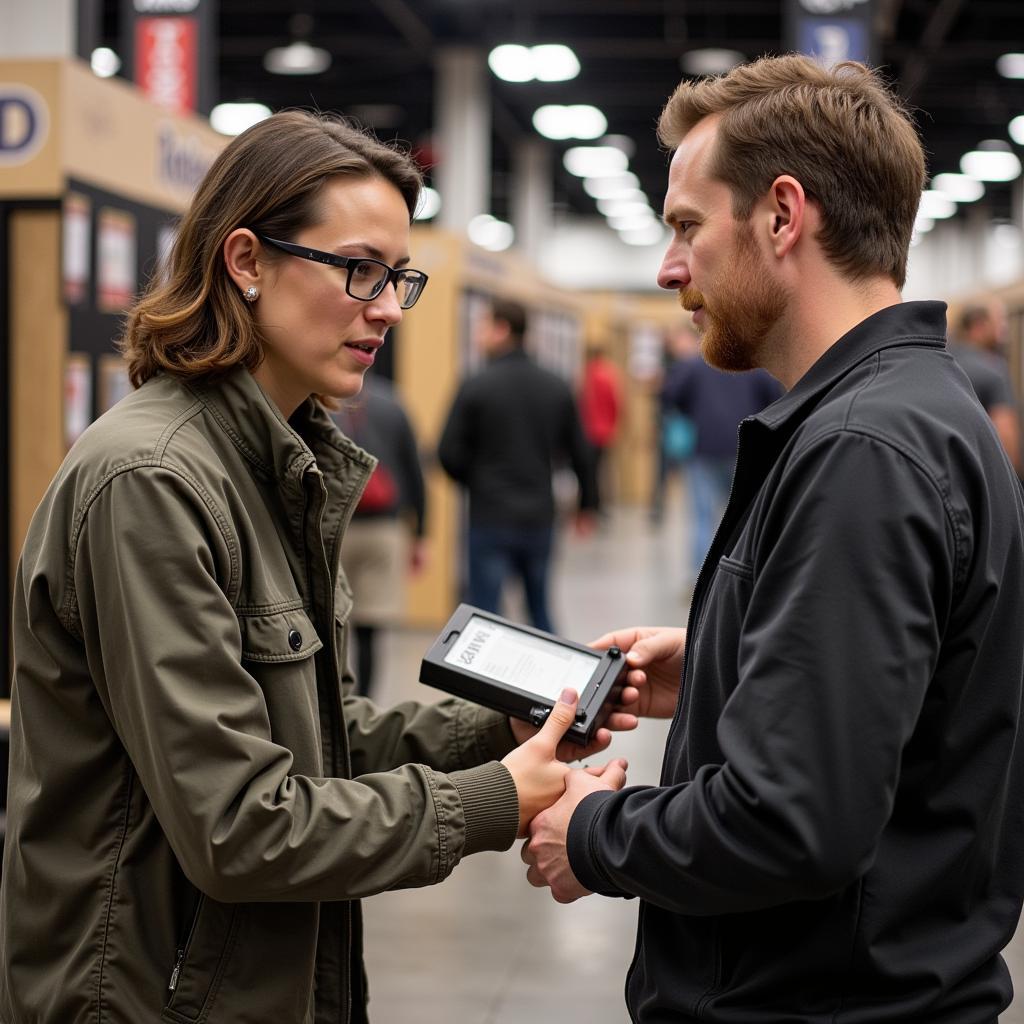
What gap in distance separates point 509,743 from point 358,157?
880 mm

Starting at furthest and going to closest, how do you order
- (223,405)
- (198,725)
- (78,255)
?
(78,255) < (223,405) < (198,725)

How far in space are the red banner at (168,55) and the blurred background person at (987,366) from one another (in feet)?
16.0

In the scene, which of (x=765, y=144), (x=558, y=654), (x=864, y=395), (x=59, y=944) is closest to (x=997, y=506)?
(x=864, y=395)

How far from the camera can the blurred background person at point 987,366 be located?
725 centimetres

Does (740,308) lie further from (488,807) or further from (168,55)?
(168,55)

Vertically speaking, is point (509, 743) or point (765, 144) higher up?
point (765, 144)

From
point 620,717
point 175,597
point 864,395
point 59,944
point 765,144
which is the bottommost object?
point 59,944

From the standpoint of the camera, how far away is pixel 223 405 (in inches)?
71.4

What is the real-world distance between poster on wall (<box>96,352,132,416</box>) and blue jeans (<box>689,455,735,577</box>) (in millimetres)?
4959

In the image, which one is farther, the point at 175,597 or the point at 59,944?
the point at 59,944

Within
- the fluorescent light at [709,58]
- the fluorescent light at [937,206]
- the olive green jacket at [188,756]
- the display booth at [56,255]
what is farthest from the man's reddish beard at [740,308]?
the fluorescent light at [937,206]

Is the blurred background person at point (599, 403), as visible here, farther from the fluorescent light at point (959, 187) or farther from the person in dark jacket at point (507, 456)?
the fluorescent light at point (959, 187)

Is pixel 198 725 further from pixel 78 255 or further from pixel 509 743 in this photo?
pixel 78 255

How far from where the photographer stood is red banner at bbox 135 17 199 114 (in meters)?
9.05
